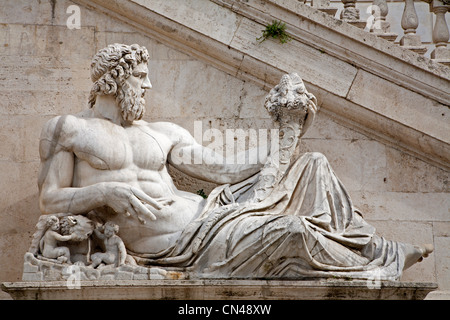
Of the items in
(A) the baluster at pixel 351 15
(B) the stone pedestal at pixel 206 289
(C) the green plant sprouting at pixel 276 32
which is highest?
(A) the baluster at pixel 351 15

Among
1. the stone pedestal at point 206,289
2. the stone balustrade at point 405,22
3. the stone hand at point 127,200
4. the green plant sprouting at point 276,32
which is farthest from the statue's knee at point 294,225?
the stone balustrade at point 405,22

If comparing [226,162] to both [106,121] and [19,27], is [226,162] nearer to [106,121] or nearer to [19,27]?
[106,121]

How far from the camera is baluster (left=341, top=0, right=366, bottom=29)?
11877 mm

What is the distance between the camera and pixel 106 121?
1079cm

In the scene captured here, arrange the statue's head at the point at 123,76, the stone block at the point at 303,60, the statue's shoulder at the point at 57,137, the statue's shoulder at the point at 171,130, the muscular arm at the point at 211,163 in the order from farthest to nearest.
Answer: the stone block at the point at 303,60, the statue's shoulder at the point at 171,130, the muscular arm at the point at 211,163, the statue's head at the point at 123,76, the statue's shoulder at the point at 57,137

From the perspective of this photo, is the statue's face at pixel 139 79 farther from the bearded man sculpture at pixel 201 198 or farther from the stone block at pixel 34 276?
the stone block at pixel 34 276

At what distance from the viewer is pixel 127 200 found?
10.3 meters

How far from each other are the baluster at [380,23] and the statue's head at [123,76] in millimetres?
2334

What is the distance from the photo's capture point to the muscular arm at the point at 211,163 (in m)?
10.9

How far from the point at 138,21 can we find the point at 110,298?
3.09 metres

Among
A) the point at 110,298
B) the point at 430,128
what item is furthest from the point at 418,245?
the point at 110,298

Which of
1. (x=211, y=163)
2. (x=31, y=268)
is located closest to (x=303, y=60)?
(x=211, y=163)

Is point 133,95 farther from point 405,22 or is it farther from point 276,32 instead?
point 405,22

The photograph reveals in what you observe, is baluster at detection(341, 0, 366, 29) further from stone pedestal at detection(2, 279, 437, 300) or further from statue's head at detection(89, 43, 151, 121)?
stone pedestal at detection(2, 279, 437, 300)
